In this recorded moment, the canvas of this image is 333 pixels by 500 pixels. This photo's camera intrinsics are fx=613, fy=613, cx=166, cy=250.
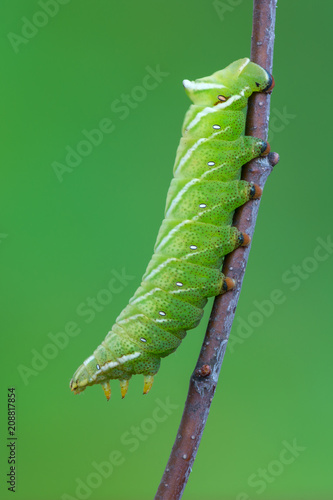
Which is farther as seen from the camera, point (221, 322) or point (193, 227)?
point (193, 227)

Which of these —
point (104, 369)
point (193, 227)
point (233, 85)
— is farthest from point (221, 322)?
point (233, 85)

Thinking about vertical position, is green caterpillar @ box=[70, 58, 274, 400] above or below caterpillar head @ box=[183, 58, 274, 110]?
below

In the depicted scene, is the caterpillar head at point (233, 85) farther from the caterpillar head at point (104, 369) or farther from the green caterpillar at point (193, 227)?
the caterpillar head at point (104, 369)

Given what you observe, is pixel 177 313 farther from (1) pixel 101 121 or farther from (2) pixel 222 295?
(1) pixel 101 121

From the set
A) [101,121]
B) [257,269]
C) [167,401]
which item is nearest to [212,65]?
[101,121]

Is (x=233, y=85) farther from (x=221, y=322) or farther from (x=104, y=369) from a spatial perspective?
(x=104, y=369)

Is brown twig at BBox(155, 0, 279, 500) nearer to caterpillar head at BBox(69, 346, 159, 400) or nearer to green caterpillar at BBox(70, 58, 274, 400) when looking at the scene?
green caterpillar at BBox(70, 58, 274, 400)

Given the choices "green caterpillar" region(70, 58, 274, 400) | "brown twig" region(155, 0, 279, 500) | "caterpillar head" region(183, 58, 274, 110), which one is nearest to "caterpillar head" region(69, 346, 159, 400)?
"green caterpillar" region(70, 58, 274, 400)

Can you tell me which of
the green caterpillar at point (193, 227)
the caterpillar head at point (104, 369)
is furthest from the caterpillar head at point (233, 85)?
the caterpillar head at point (104, 369)
